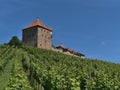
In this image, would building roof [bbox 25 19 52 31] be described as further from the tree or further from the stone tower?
the tree

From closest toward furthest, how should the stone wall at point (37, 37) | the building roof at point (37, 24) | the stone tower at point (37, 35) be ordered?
1. the stone wall at point (37, 37)
2. the stone tower at point (37, 35)
3. the building roof at point (37, 24)

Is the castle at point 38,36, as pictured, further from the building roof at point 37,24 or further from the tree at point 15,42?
the tree at point 15,42

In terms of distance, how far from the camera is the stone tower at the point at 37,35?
9410 centimetres

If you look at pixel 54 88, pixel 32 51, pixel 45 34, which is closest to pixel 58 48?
pixel 45 34

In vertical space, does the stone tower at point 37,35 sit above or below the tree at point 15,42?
above

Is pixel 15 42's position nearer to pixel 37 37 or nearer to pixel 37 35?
pixel 37 37

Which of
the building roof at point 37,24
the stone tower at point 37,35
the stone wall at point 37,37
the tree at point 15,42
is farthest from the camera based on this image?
the building roof at point 37,24

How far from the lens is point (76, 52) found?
357ft

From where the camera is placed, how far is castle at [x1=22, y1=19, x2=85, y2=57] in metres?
94.1

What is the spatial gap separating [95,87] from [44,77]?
7.74 meters

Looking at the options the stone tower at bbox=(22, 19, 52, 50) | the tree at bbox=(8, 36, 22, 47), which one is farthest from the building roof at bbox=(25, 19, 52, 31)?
the tree at bbox=(8, 36, 22, 47)

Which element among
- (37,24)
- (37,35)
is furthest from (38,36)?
(37,24)

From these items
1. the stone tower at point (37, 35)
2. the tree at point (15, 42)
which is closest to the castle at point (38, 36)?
the stone tower at point (37, 35)

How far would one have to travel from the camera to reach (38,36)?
95.7m
